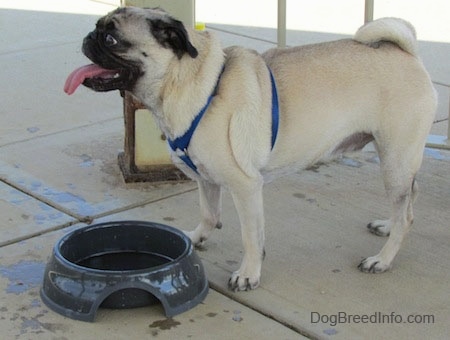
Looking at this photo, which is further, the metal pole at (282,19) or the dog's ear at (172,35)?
the metal pole at (282,19)

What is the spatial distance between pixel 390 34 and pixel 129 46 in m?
1.32

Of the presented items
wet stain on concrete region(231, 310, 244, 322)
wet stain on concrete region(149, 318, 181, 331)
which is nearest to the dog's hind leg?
wet stain on concrete region(231, 310, 244, 322)

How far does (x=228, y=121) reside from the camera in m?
4.28

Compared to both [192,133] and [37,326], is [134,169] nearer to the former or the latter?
[192,133]

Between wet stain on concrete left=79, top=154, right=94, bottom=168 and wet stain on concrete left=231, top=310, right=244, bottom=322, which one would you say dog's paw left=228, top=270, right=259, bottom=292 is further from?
wet stain on concrete left=79, top=154, right=94, bottom=168

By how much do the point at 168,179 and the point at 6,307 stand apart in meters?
1.80

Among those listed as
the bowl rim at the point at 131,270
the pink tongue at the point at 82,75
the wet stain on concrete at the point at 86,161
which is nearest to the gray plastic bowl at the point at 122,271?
the bowl rim at the point at 131,270

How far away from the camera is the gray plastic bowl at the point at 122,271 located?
4137 millimetres

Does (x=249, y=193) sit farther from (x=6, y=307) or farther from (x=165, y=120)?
(x=6, y=307)

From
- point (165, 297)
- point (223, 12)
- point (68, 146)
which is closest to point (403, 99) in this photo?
point (165, 297)

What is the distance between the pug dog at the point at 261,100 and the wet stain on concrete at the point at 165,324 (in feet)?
1.36

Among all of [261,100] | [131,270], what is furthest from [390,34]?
[131,270]

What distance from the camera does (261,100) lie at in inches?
171

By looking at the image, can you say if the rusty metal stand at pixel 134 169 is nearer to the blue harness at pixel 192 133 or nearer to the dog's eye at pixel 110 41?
the blue harness at pixel 192 133
